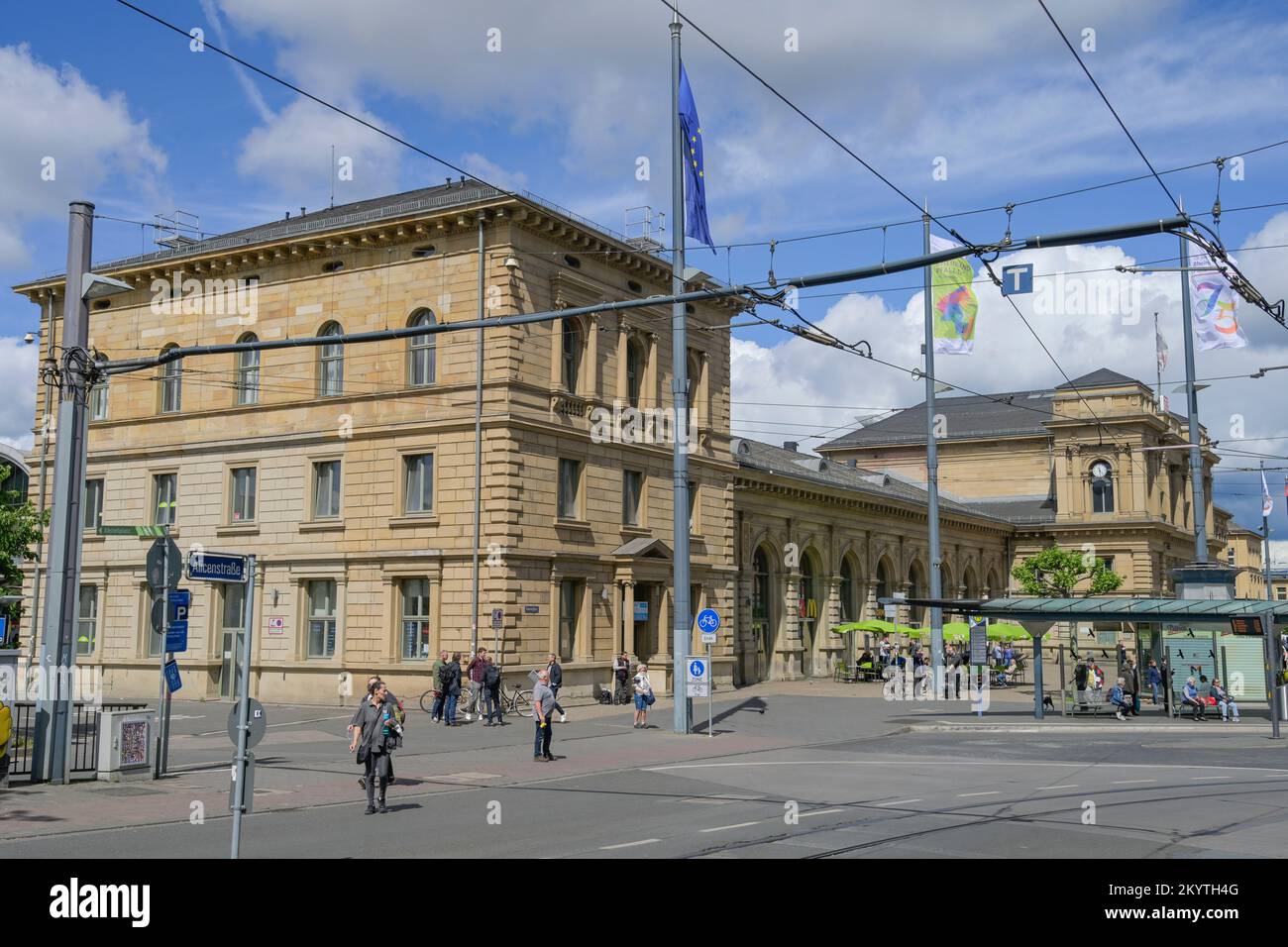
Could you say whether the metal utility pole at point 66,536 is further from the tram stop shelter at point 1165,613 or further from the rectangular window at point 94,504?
the rectangular window at point 94,504

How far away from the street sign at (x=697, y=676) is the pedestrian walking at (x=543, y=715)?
485cm

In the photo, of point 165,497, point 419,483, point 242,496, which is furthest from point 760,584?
point 165,497

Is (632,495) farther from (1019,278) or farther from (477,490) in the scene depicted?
(1019,278)

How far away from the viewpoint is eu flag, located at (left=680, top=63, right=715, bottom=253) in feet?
93.6

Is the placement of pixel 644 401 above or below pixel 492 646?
above

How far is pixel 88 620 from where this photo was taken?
41062mm

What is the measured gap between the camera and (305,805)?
1750cm

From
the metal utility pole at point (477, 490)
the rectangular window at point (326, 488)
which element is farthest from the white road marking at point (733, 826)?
the rectangular window at point (326, 488)

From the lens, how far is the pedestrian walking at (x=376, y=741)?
657 inches

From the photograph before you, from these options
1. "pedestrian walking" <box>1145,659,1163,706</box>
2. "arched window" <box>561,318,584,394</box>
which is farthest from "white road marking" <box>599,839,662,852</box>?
"pedestrian walking" <box>1145,659,1163,706</box>

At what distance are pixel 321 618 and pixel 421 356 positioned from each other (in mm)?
8183
